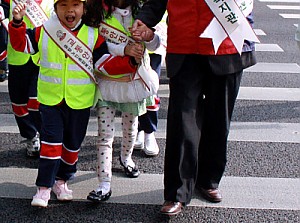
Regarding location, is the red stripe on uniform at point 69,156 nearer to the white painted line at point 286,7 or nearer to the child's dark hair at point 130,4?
the child's dark hair at point 130,4

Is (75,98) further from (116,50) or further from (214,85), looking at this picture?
(214,85)

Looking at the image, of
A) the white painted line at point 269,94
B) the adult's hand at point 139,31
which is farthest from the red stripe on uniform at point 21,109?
the white painted line at point 269,94

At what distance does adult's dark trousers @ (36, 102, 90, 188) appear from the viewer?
3762mm

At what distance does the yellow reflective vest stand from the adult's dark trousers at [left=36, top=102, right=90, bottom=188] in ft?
0.19

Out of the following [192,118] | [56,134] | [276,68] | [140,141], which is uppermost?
[192,118]

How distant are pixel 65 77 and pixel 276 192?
1657 mm

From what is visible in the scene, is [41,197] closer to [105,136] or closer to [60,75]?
[105,136]

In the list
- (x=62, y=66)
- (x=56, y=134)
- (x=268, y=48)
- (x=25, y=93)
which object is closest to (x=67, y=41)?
(x=62, y=66)

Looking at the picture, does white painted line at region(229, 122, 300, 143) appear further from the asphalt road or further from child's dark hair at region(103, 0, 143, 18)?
child's dark hair at region(103, 0, 143, 18)

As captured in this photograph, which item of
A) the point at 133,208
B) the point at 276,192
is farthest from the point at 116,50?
the point at 276,192

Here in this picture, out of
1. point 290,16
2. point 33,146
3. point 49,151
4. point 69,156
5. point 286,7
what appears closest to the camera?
point 49,151

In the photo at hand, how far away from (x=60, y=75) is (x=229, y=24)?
1.06 meters

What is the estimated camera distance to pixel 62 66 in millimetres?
3732

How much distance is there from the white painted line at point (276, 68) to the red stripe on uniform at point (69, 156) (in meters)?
4.29
